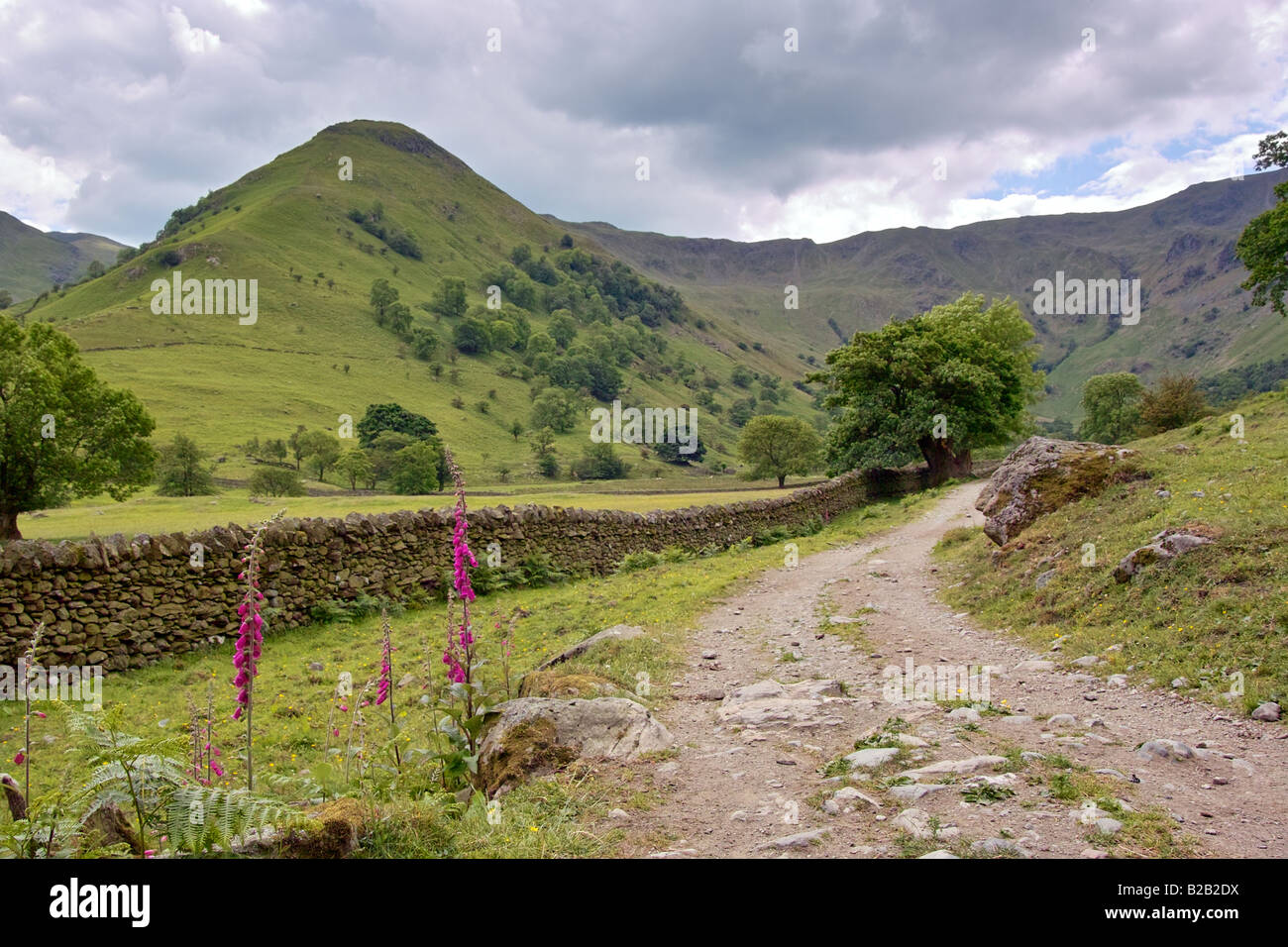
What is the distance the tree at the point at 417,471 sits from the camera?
82375mm

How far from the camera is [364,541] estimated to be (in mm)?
16750

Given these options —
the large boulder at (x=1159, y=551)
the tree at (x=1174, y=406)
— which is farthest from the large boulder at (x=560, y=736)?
the tree at (x=1174, y=406)

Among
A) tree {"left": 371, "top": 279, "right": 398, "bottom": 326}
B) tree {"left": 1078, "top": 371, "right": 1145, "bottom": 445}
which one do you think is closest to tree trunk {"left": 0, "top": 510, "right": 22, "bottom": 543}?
tree {"left": 1078, "top": 371, "right": 1145, "bottom": 445}

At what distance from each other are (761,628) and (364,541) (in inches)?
390

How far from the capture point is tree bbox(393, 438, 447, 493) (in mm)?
82375

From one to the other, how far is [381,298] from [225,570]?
16472 cm

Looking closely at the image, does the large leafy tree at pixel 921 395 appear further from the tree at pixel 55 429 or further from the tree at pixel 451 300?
the tree at pixel 451 300

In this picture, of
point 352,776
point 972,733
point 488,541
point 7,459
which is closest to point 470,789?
point 352,776

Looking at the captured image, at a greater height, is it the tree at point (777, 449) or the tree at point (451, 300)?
the tree at point (451, 300)

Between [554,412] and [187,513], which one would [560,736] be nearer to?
[187,513]

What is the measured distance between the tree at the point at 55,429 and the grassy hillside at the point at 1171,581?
113 feet

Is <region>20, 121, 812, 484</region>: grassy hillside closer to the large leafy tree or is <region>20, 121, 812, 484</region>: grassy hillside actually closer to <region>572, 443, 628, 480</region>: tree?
<region>572, 443, 628, 480</region>: tree

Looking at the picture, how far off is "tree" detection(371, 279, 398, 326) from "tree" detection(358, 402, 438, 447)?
57871 millimetres
